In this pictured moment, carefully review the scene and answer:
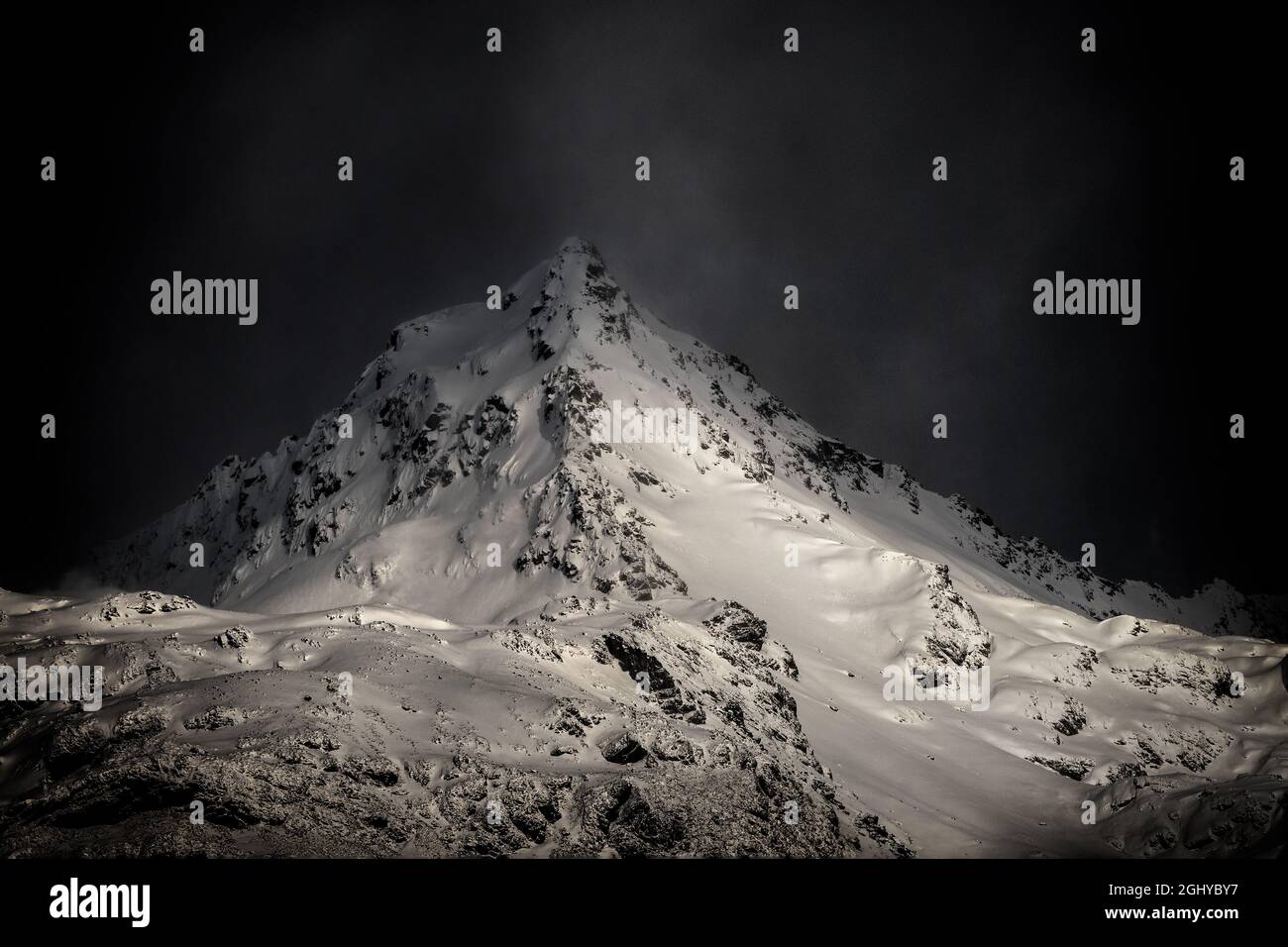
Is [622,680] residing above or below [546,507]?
below

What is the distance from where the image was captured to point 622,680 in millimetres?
69812

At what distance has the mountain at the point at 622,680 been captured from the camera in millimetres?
49000

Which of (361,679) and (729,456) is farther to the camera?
(729,456)

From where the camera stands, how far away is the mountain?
161ft

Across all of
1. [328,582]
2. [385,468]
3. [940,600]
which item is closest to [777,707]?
[940,600]

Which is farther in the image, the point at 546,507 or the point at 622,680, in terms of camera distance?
the point at 546,507

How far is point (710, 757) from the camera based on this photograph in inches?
2256

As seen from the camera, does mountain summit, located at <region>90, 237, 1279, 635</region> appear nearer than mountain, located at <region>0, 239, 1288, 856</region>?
No

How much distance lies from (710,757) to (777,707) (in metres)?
24.2

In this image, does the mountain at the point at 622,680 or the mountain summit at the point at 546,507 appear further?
the mountain summit at the point at 546,507
